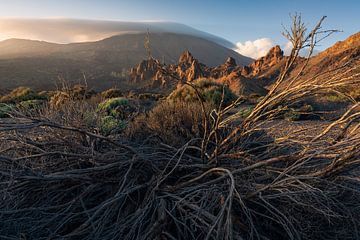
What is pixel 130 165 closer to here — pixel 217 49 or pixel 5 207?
pixel 5 207


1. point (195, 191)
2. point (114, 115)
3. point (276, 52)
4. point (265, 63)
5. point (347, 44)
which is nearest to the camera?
point (195, 191)

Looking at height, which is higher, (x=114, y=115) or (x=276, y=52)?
(x=114, y=115)

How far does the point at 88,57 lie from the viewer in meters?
113

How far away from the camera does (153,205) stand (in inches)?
102

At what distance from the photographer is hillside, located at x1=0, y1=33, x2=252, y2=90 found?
68.2 meters

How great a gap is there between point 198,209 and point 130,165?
2.85 feet

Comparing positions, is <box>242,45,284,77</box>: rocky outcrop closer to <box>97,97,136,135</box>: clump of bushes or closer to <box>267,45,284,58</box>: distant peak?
<box>267,45,284,58</box>: distant peak

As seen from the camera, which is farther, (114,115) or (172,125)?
(114,115)

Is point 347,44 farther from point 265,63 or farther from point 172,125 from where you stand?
point 172,125

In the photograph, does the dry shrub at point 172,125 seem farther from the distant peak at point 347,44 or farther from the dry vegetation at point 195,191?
the distant peak at point 347,44

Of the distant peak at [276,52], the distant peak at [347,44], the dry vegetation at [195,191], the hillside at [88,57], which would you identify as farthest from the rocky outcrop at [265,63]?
the dry vegetation at [195,191]

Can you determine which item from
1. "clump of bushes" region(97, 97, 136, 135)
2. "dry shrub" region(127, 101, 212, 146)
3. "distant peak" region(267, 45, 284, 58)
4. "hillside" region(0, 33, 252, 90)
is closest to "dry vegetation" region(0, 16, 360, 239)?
"dry shrub" region(127, 101, 212, 146)

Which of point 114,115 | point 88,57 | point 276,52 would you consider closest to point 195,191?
point 114,115

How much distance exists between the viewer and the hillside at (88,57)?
6820 cm
